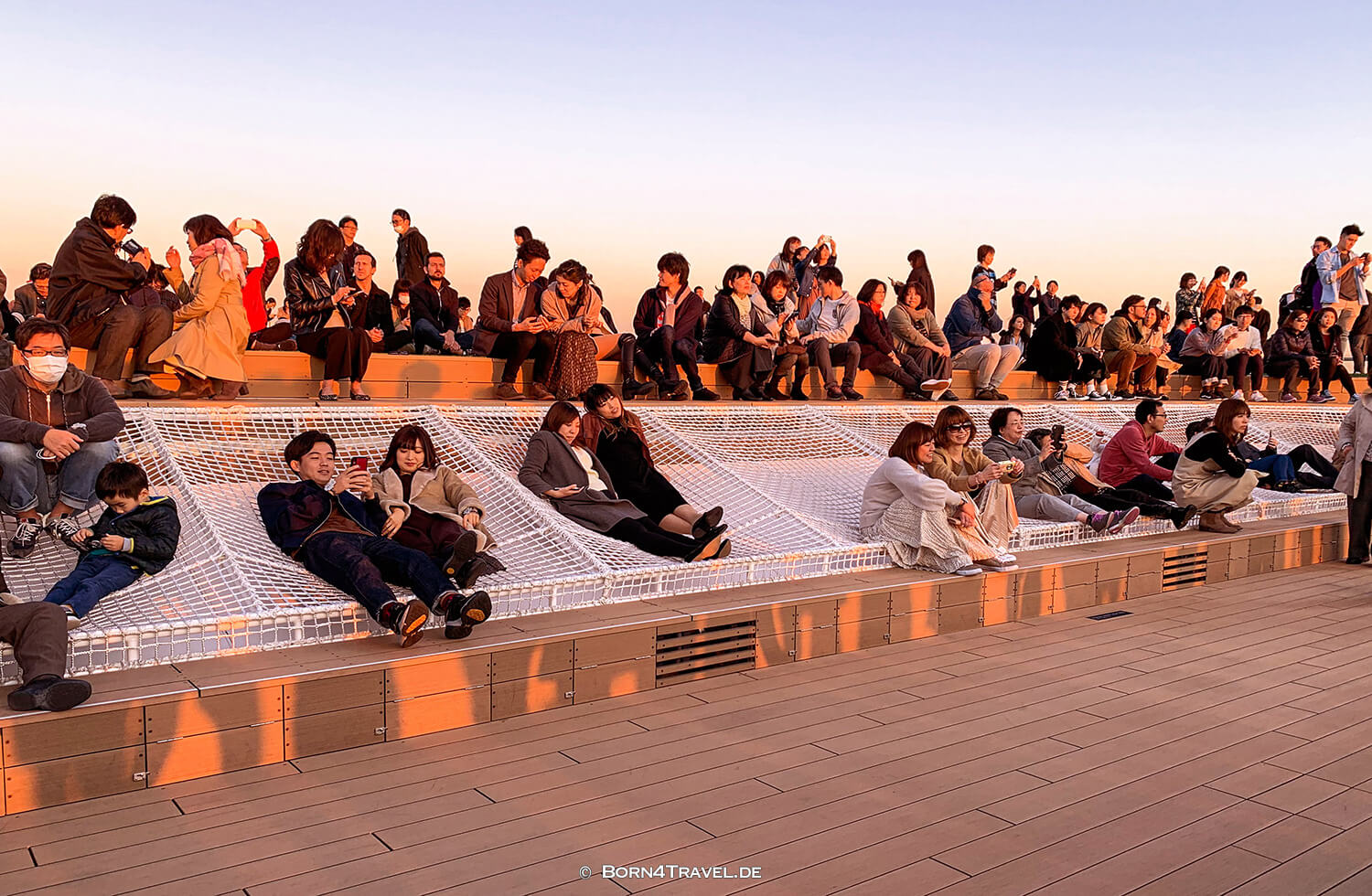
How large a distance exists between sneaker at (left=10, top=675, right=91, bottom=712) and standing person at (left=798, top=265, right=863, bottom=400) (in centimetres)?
652

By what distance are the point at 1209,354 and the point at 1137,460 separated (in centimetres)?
578

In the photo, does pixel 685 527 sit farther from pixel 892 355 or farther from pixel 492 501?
pixel 892 355

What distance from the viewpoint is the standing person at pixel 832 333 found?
344 inches

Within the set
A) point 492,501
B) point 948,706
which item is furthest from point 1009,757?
point 492,501

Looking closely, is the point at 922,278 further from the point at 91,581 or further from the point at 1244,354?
the point at 91,581

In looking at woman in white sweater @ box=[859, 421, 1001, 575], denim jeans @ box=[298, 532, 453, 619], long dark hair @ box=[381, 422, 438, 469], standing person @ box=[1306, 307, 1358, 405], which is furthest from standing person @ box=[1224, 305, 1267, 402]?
denim jeans @ box=[298, 532, 453, 619]

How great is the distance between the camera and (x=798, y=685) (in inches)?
164

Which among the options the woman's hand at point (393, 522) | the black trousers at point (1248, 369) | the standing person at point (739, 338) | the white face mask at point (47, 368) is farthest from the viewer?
the black trousers at point (1248, 369)

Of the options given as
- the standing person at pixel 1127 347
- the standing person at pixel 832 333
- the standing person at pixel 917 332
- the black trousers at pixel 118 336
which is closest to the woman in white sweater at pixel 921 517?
the standing person at pixel 832 333

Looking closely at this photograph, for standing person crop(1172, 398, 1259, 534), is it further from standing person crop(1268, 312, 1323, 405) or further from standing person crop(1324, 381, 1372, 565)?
standing person crop(1268, 312, 1323, 405)

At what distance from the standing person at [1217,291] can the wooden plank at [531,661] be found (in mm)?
11572

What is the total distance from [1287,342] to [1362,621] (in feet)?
26.5

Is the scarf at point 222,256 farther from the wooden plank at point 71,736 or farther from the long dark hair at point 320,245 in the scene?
the wooden plank at point 71,736

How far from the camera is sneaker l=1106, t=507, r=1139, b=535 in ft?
21.7
